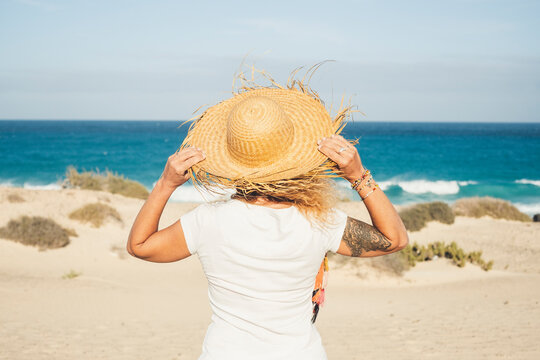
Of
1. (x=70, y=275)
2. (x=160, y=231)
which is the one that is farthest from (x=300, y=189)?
(x=70, y=275)

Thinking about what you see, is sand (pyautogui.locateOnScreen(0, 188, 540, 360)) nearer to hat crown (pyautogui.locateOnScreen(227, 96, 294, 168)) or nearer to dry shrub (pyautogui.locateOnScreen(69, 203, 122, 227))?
dry shrub (pyautogui.locateOnScreen(69, 203, 122, 227))

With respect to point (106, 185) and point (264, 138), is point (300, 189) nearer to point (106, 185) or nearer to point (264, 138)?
point (264, 138)

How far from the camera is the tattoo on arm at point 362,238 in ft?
6.33

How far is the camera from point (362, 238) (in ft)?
6.35

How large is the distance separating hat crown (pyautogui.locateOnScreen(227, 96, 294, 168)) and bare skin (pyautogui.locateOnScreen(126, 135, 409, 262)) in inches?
5.9

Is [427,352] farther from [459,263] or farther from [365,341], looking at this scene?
[459,263]

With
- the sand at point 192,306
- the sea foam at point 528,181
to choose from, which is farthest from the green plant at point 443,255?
the sea foam at point 528,181

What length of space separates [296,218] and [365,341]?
16.5 ft

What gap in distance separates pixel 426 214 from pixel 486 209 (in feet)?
12.0

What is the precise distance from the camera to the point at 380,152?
59.9 m

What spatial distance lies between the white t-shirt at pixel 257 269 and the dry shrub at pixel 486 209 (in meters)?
17.0

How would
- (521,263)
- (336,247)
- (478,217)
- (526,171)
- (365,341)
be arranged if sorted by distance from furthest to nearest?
1. (526,171)
2. (478,217)
3. (521,263)
4. (365,341)
5. (336,247)

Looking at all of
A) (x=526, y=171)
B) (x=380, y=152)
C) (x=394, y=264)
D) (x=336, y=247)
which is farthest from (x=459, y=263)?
(x=380, y=152)

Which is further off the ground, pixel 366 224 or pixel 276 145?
pixel 276 145
